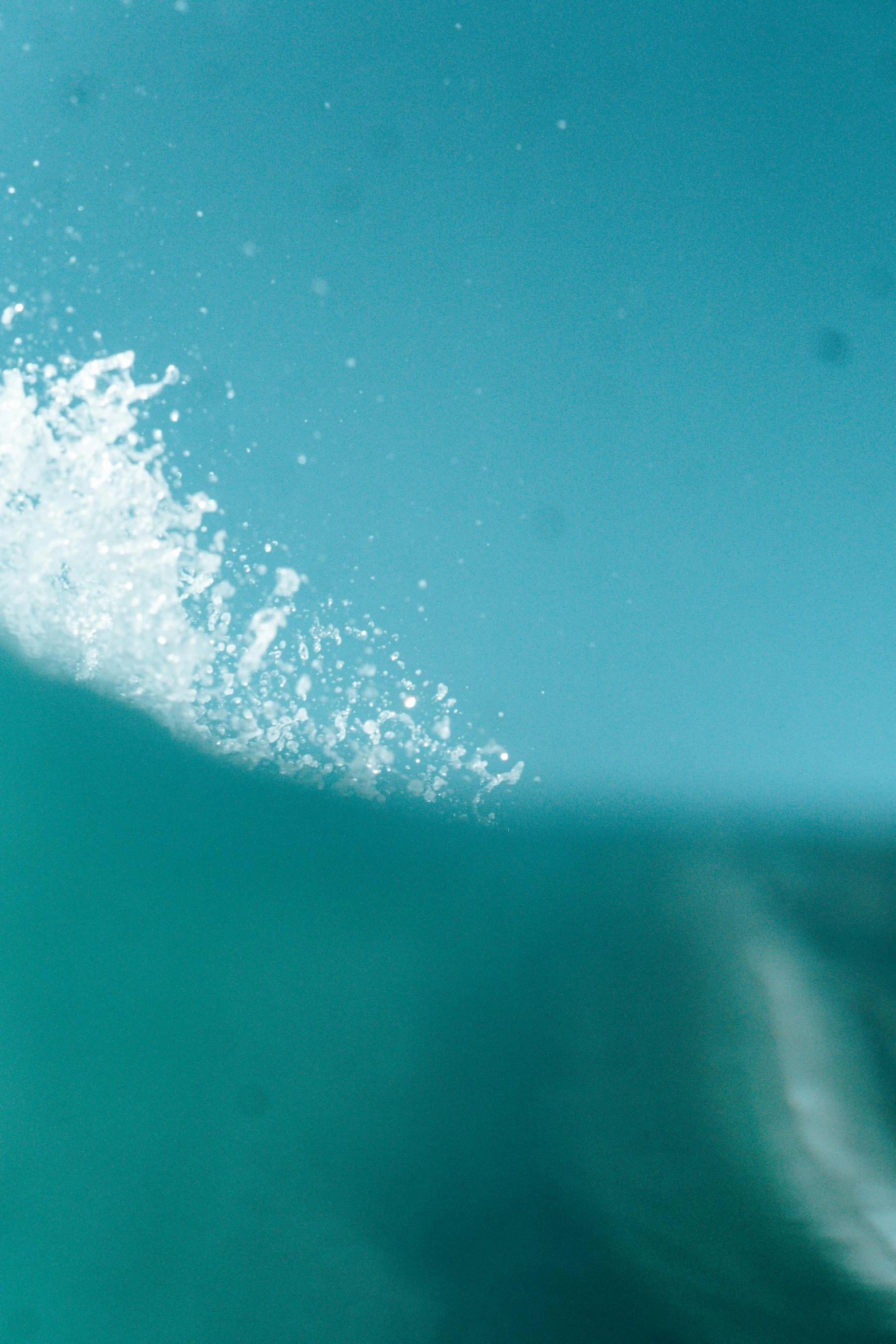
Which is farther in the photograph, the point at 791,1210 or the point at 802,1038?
the point at 802,1038

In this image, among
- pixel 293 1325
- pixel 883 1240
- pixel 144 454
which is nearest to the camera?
pixel 144 454

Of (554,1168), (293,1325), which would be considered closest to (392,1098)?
(554,1168)

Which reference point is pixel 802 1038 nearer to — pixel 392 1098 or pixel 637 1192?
pixel 637 1192

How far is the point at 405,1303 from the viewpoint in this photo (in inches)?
161

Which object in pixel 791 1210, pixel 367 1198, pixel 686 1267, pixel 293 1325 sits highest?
pixel 791 1210

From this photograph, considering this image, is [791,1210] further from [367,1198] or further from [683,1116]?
[367,1198]

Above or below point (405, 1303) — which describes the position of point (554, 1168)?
above

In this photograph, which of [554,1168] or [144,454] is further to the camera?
[554,1168]

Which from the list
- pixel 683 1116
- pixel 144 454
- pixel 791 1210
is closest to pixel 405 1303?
pixel 683 1116

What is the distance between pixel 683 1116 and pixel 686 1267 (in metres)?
0.70

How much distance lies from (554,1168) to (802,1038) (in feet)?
4.96

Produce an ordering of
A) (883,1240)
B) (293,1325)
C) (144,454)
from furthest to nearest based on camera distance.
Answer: (293,1325), (883,1240), (144,454)

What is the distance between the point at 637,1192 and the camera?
13.2ft

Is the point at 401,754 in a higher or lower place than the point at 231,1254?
higher
